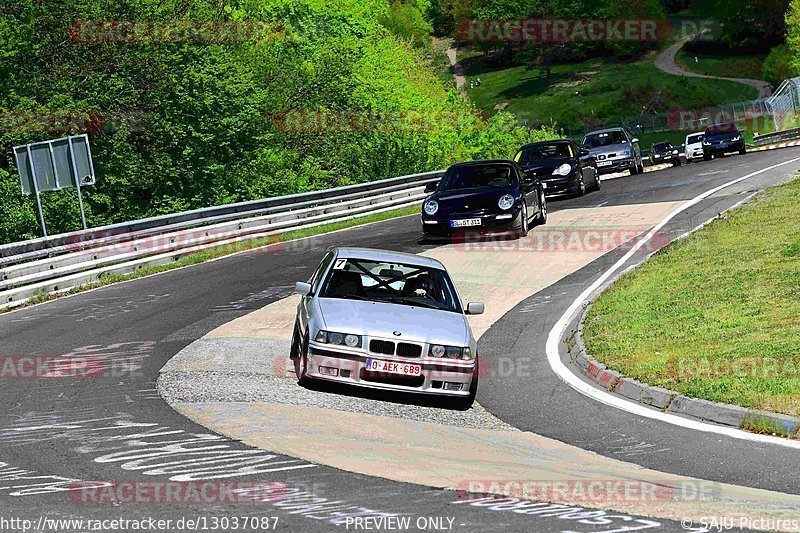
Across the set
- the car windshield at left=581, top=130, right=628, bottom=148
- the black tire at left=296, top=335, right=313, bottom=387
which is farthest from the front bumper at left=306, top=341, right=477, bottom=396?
the car windshield at left=581, top=130, right=628, bottom=148

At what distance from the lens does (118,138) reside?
4175cm

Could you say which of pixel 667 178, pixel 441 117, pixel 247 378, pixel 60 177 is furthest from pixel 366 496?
pixel 441 117

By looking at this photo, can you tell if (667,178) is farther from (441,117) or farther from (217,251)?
(441,117)

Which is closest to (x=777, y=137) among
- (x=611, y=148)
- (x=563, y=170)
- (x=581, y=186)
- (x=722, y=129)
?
(x=722, y=129)

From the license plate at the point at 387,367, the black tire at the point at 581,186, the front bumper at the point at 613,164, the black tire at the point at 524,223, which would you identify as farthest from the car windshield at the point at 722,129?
the license plate at the point at 387,367

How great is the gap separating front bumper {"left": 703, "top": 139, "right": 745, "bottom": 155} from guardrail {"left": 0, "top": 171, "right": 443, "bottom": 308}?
17.2 metres

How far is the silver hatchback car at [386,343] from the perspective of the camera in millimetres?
10961

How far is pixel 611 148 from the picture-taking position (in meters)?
39.6

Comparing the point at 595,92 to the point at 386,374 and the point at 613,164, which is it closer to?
the point at 613,164

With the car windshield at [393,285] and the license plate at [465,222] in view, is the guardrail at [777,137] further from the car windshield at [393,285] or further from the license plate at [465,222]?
the car windshield at [393,285]

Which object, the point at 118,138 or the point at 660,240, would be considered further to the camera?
the point at 118,138

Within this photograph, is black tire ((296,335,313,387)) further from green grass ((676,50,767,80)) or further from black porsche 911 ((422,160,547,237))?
green grass ((676,50,767,80))

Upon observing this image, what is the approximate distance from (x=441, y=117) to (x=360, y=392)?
59.3 meters

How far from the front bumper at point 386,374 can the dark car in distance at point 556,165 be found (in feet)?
68.4
